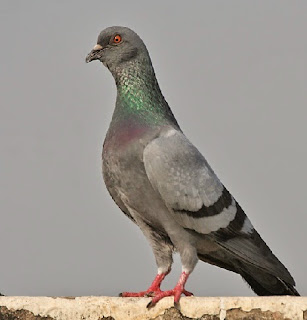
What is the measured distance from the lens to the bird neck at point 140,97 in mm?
7492

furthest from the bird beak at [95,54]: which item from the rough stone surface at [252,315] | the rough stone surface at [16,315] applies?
the rough stone surface at [252,315]

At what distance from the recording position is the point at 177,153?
712 cm

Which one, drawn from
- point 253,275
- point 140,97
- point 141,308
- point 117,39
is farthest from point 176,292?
point 117,39

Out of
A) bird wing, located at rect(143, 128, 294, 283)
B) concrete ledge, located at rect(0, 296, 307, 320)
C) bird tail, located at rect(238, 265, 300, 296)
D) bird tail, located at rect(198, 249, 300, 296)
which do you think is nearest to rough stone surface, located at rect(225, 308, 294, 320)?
concrete ledge, located at rect(0, 296, 307, 320)

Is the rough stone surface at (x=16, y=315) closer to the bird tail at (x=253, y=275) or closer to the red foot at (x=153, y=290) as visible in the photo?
the red foot at (x=153, y=290)

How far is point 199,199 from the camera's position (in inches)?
285

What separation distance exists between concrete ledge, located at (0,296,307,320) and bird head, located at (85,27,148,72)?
2.76 m

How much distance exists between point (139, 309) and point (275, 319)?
1.22 m

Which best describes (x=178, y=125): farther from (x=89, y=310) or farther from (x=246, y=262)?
(x=89, y=310)

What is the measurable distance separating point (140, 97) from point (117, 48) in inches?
25.6

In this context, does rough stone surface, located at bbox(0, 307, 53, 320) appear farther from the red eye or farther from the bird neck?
the red eye

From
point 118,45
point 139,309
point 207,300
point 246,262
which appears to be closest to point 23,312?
point 139,309

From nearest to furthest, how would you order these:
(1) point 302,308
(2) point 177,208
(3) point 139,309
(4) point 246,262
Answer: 1. (1) point 302,308
2. (3) point 139,309
3. (2) point 177,208
4. (4) point 246,262

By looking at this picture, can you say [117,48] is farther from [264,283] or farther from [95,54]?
[264,283]
